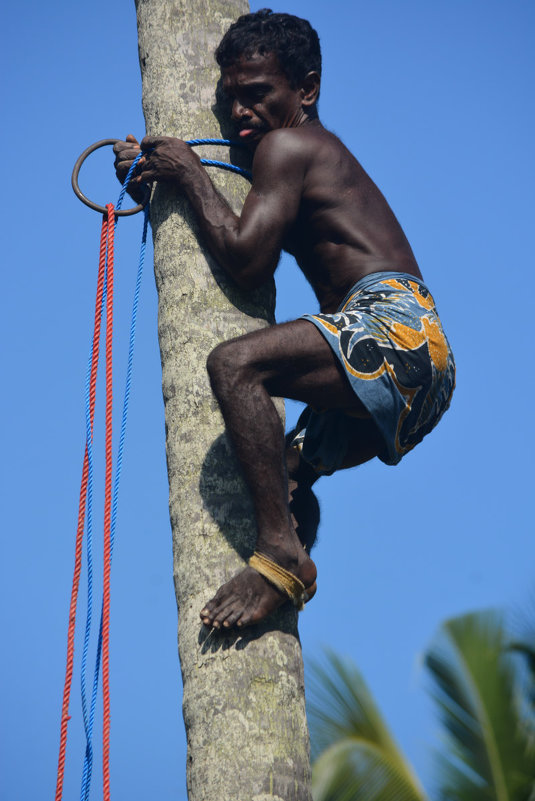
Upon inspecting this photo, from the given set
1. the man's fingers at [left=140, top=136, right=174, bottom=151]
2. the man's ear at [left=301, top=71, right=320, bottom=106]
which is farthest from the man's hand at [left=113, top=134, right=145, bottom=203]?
the man's ear at [left=301, top=71, right=320, bottom=106]

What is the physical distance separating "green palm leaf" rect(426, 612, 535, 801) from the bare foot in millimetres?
3054

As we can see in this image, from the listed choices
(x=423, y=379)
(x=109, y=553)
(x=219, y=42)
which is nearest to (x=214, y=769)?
(x=109, y=553)

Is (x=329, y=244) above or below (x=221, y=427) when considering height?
above

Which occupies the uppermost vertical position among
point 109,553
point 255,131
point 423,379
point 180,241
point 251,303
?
point 255,131

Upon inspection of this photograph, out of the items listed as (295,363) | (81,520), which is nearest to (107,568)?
(81,520)

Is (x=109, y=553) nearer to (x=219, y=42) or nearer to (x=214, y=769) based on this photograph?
(x=214, y=769)

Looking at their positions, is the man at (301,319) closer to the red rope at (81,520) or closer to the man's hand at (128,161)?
the man's hand at (128,161)

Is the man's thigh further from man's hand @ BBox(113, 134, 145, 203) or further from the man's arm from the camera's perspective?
man's hand @ BBox(113, 134, 145, 203)

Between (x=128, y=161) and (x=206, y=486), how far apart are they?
1.27 metres

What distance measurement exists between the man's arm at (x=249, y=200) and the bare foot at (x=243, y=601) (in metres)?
0.96

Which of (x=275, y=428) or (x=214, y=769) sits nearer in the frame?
(x=214, y=769)

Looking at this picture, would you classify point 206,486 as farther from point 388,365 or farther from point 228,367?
point 388,365

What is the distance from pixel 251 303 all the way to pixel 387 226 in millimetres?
582

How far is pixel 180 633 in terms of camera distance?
293 centimetres
